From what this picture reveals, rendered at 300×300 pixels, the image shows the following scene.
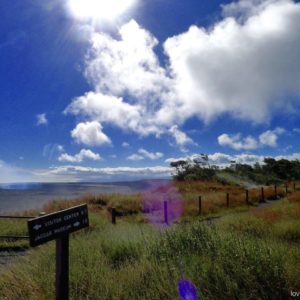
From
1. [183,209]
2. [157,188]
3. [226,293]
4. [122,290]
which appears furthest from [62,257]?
[157,188]

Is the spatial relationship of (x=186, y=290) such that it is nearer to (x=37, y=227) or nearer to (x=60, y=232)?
(x=60, y=232)

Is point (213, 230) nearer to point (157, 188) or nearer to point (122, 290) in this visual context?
point (122, 290)

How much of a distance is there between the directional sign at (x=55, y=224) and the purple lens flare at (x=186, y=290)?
1430 mm

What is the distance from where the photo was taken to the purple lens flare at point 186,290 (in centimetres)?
388

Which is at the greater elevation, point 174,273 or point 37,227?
point 37,227

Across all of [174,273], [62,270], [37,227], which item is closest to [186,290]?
[174,273]

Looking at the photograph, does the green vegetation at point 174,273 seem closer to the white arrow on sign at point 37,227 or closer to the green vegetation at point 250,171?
the white arrow on sign at point 37,227

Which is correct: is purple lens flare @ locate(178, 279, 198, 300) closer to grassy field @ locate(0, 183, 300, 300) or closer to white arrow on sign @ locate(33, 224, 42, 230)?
grassy field @ locate(0, 183, 300, 300)

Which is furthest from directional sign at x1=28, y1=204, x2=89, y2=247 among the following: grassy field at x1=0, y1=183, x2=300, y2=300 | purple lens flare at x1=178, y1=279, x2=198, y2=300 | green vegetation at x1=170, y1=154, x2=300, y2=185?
green vegetation at x1=170, y1=154, x2=300, y2=185

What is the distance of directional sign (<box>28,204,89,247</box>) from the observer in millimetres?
3564

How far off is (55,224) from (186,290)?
5.70ft

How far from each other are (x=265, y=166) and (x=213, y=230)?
68794 millimetres

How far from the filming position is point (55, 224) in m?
3.87

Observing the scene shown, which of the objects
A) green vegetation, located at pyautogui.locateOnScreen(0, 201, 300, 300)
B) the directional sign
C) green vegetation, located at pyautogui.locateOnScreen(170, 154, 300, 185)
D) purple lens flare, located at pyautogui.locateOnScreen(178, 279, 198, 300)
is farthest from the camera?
green vegetation, located at pyautogui.locateOnScreen(170, 154, 300, 185)
